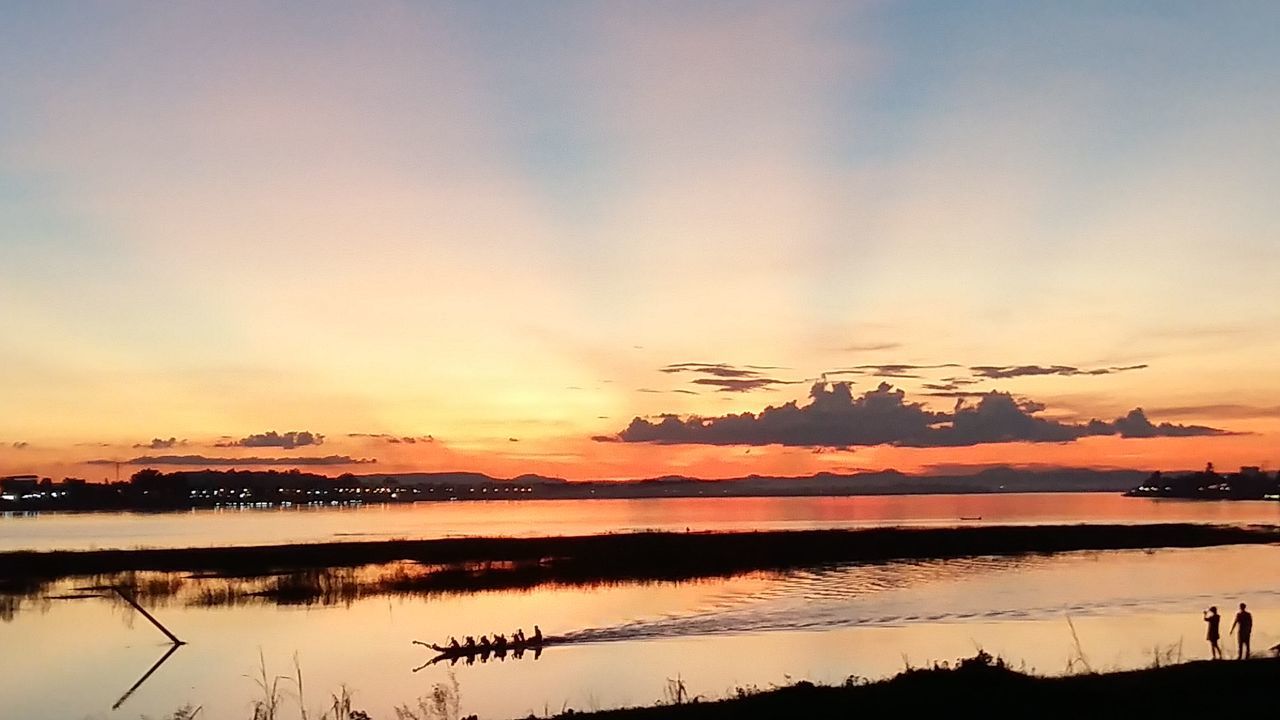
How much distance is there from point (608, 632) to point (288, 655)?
43.2ft

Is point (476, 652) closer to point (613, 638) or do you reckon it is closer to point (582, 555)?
point (613, 638)

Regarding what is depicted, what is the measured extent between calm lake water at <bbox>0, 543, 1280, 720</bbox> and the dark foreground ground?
11.4 meters

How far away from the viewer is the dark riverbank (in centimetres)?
6906

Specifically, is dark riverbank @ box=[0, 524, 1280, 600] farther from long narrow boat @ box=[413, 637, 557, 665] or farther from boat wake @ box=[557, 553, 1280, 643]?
long narrow boat @ box=[413, 637, 557, 665]

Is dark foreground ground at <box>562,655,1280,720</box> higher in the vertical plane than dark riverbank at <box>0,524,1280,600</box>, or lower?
higher

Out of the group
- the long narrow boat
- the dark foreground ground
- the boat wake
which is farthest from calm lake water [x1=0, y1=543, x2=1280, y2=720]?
the dark foreground ground

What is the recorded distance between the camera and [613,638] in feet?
146

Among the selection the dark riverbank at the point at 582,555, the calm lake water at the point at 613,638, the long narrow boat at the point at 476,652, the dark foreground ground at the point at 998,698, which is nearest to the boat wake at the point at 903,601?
the calm lake water at the point at 613,638

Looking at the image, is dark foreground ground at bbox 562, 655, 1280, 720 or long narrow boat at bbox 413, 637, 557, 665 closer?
dark foreground ground at bbox 562, 655, 1280, 720

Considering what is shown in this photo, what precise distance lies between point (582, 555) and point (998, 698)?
6595cm

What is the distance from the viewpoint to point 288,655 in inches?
1638

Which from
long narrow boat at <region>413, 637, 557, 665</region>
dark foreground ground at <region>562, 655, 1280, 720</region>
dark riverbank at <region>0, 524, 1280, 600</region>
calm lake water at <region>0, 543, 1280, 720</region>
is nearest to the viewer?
dark foreground ground at <region>562, 655, 1280, 720</region>

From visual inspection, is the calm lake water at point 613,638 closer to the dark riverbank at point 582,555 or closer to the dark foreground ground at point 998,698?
the dark riverbank at point 582,555

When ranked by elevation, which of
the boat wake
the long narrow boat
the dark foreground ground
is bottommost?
the boat wake
